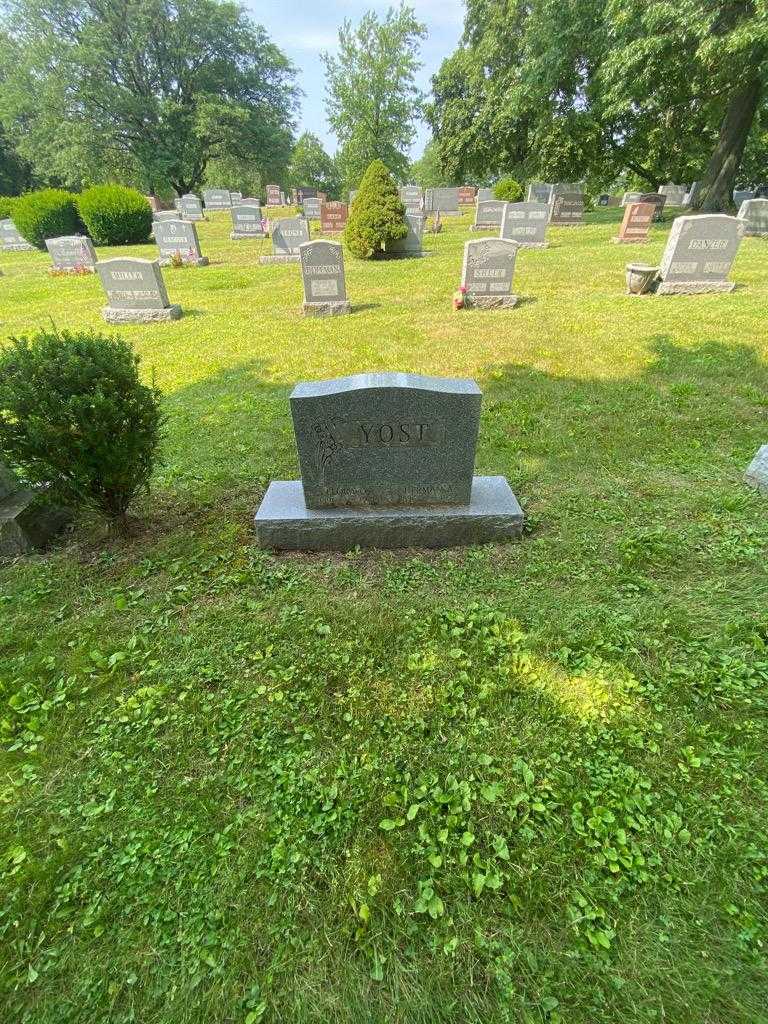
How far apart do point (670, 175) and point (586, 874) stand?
110 ft

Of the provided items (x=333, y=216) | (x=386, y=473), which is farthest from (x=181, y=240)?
(x=386, y=473)

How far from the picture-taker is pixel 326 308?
30.6 feet

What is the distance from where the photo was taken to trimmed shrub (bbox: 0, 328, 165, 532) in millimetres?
2801

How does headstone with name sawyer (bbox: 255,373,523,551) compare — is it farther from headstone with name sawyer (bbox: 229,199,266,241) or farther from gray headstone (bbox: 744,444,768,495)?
headstone with name sawyer (bbox: 229,199,266,241)

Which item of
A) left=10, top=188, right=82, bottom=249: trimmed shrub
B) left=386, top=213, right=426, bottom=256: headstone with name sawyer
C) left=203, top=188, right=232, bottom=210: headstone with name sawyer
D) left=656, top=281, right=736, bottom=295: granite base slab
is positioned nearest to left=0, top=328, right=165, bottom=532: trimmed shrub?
left=656, top=281, right=736, bottom=295: granite base slab

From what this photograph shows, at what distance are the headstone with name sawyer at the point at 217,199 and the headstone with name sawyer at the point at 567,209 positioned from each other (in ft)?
74.7

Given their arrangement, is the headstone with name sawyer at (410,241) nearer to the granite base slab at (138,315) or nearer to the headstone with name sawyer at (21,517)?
the granite base slab at (138,315)

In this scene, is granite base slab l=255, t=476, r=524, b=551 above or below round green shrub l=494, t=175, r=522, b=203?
below

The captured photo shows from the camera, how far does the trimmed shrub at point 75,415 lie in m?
2.80

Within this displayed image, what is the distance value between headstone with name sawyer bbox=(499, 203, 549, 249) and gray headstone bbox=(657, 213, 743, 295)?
7162 millimetres

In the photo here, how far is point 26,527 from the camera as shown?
136 inches

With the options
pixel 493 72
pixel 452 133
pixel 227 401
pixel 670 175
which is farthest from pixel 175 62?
pixel 227 401

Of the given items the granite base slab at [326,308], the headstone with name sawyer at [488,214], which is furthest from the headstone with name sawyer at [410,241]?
the headstone with name sawyer at [488,214]

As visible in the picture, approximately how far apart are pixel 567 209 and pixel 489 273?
14.4m
